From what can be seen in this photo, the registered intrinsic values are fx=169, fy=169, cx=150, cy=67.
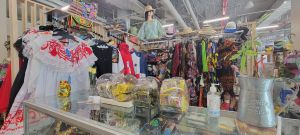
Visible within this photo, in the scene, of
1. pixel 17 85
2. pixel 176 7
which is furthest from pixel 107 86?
pixel 176 7

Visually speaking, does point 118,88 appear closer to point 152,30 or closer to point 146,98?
point 146,98

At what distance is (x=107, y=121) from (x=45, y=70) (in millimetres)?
972

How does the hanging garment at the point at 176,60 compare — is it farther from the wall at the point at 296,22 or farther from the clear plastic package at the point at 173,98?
the clear plastic package at the point at 173,98

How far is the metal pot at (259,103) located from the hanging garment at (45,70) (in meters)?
1.12

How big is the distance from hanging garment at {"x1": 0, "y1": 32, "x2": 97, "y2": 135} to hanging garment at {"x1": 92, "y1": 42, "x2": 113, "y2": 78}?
0.92ft

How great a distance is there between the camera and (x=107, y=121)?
73 cm

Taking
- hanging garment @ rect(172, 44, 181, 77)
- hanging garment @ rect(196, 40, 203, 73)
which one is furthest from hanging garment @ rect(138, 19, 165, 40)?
hanging garment @ rect(196, 40, 203, 73)

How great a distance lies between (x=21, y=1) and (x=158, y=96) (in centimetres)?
178

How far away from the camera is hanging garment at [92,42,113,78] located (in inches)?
77.5

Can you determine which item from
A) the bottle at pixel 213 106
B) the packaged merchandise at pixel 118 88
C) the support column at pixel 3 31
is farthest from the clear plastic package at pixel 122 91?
the support column at pixel 3 31

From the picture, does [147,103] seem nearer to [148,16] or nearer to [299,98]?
[299,98]

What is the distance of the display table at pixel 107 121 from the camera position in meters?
0.64

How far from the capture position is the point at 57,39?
153cm

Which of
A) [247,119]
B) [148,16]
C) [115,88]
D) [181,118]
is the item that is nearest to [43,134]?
[115,88]
